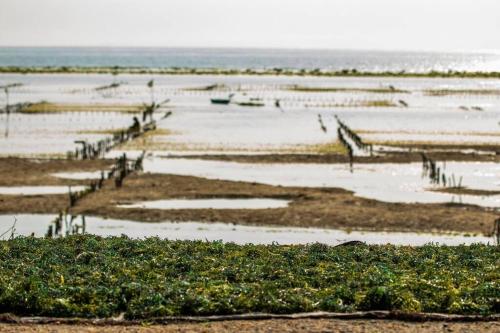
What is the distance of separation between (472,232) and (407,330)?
17.2 meters

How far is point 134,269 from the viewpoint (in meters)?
14.4

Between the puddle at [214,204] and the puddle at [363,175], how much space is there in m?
3.98

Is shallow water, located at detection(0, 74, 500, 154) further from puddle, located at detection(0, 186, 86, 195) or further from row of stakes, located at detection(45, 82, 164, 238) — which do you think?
puddle, located at detection(0, 186, 86, 195)

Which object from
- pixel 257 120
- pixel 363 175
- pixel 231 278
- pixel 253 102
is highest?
pixel 231 278

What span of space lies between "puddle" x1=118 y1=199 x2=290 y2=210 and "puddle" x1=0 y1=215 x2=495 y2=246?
9.11ft

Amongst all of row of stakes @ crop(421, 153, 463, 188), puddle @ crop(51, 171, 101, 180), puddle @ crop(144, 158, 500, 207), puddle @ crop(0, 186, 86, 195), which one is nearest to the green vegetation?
puddle @ crop(144, 158, 500, 207)

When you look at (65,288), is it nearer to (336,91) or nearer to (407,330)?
(407,330)

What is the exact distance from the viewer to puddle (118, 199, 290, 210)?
32500 millimetres

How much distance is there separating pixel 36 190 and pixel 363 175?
1575 cm

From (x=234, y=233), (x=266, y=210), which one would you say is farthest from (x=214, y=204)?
(x=234, y=233)

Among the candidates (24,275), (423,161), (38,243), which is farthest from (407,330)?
(423,161)

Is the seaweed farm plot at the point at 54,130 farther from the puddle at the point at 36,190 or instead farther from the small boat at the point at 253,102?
the small boat at the point at 253,102

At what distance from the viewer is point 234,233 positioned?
92.7ft

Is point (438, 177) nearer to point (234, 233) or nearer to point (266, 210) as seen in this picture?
point (266, 210)
